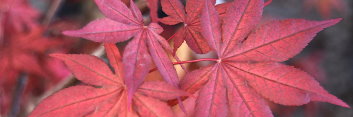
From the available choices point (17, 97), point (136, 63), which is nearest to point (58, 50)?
point (17, 97)

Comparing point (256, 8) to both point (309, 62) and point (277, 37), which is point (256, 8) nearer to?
point (277, 37)

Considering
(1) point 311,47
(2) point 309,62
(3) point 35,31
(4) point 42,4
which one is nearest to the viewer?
(3) point 35,31

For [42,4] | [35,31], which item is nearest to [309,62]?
[35,31]

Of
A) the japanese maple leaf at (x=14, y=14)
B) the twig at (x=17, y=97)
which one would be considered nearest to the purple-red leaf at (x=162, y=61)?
the twig at (x=17, y=97)

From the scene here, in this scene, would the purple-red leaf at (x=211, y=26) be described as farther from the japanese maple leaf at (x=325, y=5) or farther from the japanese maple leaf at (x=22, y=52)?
the japanese maple leaf at (x=325, y=5)

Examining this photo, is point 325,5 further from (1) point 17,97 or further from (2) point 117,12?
(2) point 117,12
